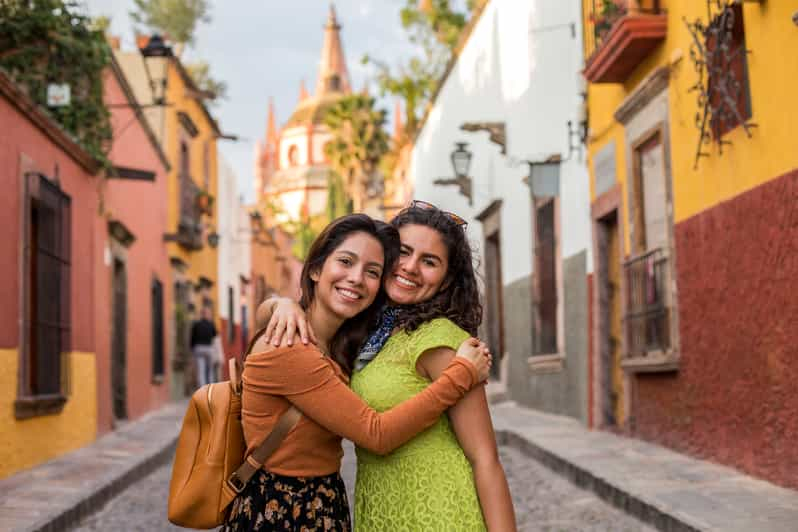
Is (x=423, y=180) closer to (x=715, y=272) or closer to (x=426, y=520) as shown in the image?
(x=715, y=272)

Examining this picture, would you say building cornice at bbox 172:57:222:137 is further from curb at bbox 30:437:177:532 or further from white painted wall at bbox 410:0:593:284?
curb at bbox 30:437:177:532

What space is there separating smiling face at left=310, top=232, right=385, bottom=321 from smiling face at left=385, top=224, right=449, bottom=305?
5cm

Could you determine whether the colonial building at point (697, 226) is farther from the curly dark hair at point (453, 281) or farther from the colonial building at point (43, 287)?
the colonial building at point (43, 287)

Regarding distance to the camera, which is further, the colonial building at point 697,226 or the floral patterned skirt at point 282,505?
the colonial building at point 697,226

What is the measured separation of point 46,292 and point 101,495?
117 inches

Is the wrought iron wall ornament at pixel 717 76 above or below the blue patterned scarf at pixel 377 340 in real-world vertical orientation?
above

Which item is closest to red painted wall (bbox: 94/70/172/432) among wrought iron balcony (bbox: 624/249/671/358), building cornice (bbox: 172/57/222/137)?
building cornice (bbox: 172/57/222/137)

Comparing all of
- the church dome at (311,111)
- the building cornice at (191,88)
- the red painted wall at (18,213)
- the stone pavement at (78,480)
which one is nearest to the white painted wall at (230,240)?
the building cornice at (191,88)

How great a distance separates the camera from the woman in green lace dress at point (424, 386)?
262cm

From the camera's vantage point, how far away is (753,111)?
7.63m

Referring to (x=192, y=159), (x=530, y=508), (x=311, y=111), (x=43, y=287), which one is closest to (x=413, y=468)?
(x=530, y=508)

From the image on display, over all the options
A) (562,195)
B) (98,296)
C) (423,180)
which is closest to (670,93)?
(562,195)

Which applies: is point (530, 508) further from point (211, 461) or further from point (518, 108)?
point (518, 108)

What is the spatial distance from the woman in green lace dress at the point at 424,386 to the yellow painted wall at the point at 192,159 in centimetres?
1684
